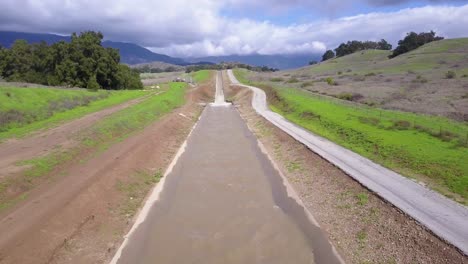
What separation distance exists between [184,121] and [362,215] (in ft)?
103

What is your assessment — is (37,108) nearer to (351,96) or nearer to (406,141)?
(406,141)

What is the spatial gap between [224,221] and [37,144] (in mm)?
14590

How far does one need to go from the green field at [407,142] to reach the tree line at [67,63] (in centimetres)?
4288

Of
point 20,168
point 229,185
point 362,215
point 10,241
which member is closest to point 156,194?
point 229,185

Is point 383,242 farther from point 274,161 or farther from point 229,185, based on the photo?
point 274,161

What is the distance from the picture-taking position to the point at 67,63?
6675 cm

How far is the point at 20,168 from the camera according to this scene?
1914 cm

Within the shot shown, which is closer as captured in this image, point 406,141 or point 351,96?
point 406,141

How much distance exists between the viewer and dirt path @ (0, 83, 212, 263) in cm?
1266

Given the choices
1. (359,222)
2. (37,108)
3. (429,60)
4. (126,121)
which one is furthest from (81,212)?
(429,60)

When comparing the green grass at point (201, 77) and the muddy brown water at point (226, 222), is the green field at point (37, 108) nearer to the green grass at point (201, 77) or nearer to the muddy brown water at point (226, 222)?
the muddy brown water at point (226, 222)

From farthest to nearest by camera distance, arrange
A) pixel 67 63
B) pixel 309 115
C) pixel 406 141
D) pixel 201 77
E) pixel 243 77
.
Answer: pixel 243 77
pixel 201 77
pixel 67 63
pixel 309 115
pixel 406 141

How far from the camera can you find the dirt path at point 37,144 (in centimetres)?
1984

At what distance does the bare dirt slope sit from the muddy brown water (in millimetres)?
747
